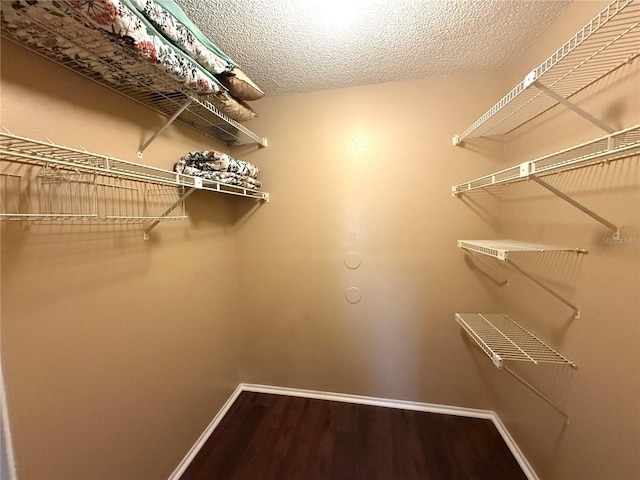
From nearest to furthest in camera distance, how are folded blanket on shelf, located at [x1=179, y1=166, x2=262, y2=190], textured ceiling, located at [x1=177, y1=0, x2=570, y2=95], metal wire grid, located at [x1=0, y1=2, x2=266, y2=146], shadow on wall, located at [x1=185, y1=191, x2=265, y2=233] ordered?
metal wire grid, located at [x1=0, y1=2, x2=266, y2=146], textured ceiling, located at [x1=177, y1=0, x2=570, y2=95], folded blanket on shelf, located at [x1=179, y1=166, x2=262, y2=190], shadow on wall, located at [x1=185, y1=191, x2=265, y2=233]

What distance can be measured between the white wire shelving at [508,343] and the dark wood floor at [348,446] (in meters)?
0.53

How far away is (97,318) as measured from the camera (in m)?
0.93

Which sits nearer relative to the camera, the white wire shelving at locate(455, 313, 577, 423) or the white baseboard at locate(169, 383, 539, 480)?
the white wire shelving at locate(455, 313, 577, 423)

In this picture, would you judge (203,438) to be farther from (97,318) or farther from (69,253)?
(69,253)

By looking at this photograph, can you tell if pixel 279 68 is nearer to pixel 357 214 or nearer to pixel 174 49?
pixel 174 49

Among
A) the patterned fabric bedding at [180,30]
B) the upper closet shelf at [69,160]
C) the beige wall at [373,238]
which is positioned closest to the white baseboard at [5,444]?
the upper closet shelf at [69,160]

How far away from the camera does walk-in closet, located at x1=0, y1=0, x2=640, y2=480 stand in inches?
30.6

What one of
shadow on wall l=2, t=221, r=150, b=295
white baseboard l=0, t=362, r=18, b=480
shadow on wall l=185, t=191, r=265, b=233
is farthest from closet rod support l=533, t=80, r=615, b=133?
white baseboard l=0, t=362, r=18, b=480

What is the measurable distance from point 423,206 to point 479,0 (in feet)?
3.28

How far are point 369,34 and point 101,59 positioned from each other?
1.16 m

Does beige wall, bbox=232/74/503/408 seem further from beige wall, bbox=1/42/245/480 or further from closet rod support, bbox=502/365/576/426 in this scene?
beige wall, bbox=1/42/245/480

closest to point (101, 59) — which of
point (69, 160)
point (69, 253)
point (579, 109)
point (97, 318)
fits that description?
point (69, 160)

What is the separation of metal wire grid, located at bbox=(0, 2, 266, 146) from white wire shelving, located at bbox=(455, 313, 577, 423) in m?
1.85

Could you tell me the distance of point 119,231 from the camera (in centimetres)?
103
